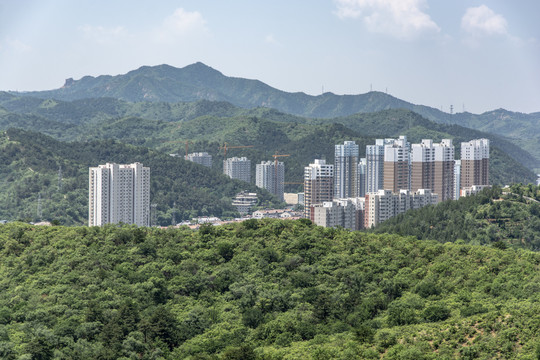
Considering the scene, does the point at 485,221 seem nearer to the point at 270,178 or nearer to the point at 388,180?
the point at 388,180

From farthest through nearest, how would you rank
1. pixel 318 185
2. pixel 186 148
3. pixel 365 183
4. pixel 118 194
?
pixel 186 148 → pixel 365 183 → pixel 318 185 → pixel 118 194

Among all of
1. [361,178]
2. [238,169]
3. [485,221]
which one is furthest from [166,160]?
[485,221]

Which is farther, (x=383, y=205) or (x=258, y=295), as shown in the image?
(x=383, y=205)

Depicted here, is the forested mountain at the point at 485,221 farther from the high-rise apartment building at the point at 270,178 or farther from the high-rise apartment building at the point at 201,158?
the high-rise apartment building at the point at 201,158

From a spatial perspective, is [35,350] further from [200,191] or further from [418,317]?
[200,191]

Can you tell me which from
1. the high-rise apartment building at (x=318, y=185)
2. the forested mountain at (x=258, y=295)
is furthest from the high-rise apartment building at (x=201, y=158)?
the forested mountain at (x=258, y=295)

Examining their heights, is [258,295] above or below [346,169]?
below

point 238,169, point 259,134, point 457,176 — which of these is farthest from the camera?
point 259,134
